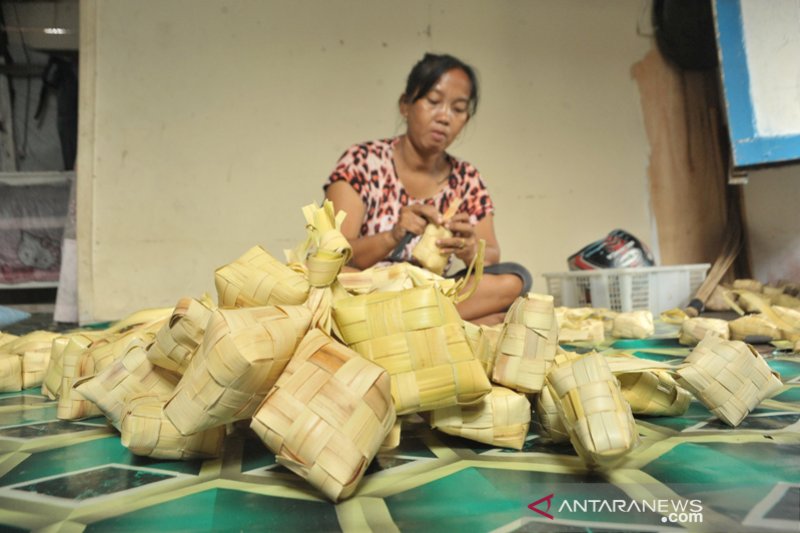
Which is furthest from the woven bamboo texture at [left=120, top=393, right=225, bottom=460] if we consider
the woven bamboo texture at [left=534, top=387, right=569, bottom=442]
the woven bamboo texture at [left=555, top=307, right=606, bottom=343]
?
the woven bamboo texture at [left=555, top=307, right=606, bottom=343]

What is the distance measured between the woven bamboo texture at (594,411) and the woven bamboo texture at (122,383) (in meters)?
0.48

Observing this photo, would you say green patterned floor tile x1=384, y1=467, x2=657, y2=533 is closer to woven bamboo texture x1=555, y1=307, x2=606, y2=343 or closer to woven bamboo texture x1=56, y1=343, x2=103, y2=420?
woven bamboo texture x1=56, y1=343, x2=103, y2=420

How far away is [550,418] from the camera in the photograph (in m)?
0.65

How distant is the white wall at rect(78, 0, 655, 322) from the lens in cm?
252

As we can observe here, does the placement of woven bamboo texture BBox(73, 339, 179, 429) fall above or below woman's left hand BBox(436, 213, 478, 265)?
below

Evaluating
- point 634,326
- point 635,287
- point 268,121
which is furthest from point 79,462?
point 268,121

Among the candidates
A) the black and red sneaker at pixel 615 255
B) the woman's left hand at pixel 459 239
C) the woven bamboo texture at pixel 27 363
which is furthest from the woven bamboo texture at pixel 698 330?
the woven bamboo texture at pixel 27 363

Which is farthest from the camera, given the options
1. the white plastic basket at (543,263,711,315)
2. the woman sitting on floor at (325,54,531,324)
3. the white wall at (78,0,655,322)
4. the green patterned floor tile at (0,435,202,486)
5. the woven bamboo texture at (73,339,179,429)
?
the white wall at (78,0,655,322)

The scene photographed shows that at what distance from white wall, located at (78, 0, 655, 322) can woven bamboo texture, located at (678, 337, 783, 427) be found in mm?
1908

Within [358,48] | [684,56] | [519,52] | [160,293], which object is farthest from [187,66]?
[684,56]

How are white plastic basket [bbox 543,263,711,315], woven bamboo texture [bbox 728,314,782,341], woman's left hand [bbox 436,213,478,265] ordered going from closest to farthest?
woman's left hand [bbox 436,213,478,265]
woven bamboo texture [bbox 728,314,782,341]
white plastic basket [bbox 543,263,711,315]

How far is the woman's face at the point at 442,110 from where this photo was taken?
1699mm

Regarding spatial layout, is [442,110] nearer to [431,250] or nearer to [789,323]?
[431,250]

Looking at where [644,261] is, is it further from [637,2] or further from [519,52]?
[637,2]
